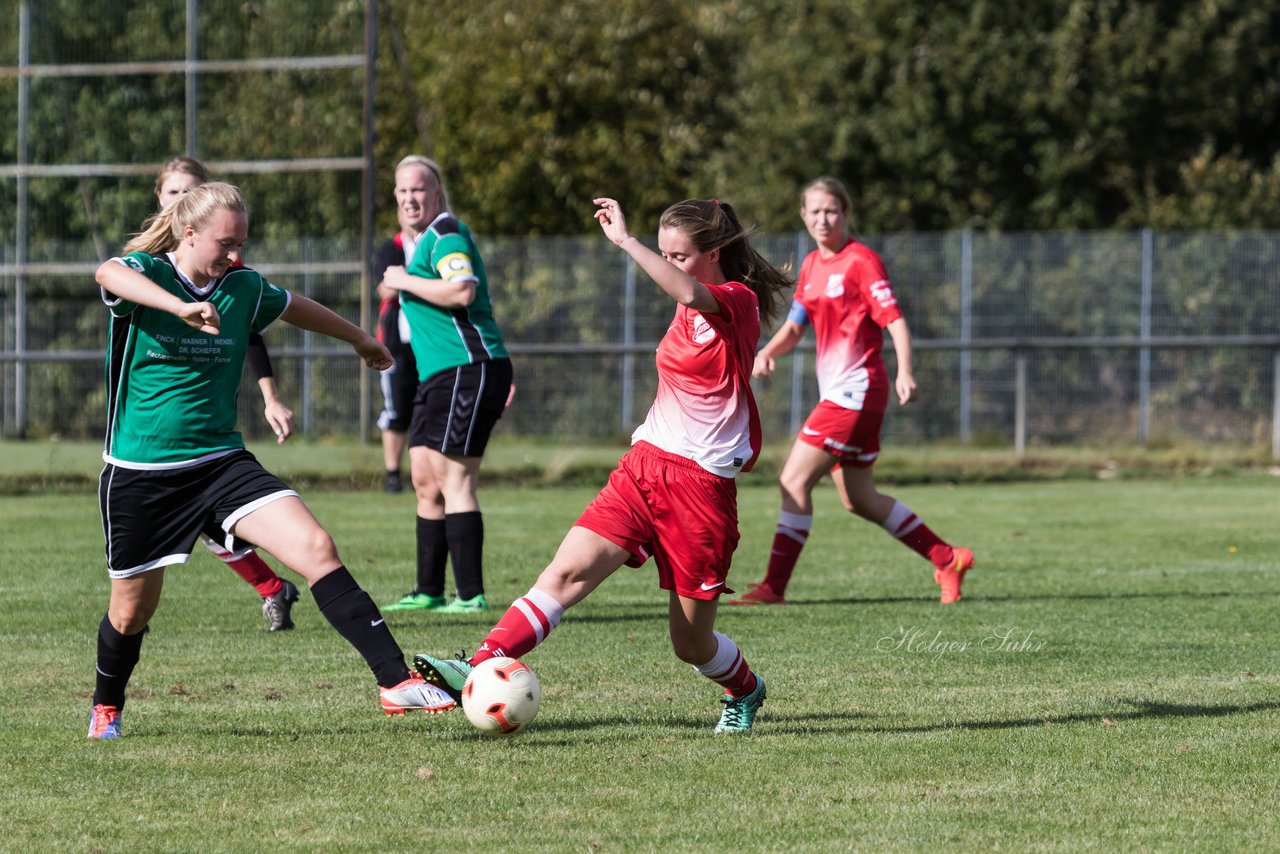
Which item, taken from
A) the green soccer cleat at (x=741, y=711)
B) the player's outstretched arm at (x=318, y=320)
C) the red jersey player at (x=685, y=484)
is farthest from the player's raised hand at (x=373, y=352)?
the green soccer cleat at (x=741, y=711)

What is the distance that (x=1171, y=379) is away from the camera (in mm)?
20859

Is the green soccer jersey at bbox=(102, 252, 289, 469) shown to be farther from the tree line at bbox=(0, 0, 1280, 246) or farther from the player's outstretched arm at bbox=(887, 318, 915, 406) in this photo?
the tree line at bbox=(0, 0, 1280, 246)

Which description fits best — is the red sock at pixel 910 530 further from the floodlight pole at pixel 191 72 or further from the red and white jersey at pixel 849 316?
the floodlight pole at pixel 191 72

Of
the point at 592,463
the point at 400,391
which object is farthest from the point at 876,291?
Result: the point at 592,463

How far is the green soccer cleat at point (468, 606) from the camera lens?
26.7 ft

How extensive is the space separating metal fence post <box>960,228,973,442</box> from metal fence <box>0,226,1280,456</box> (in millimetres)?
24

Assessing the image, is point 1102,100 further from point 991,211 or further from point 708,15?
point 708,15

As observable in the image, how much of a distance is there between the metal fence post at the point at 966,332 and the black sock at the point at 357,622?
53.9 feet

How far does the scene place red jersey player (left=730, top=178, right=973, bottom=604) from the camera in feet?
28.2

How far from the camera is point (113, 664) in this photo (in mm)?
5488

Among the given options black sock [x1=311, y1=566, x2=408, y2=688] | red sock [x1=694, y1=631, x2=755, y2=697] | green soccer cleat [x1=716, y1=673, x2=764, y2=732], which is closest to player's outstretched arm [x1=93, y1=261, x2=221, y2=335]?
black sock [x1=311, y1=566, x2=408, y2=688]

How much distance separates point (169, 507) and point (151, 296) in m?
0.70

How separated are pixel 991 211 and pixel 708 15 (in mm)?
5960

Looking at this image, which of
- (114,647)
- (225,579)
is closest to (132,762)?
(114,647)
